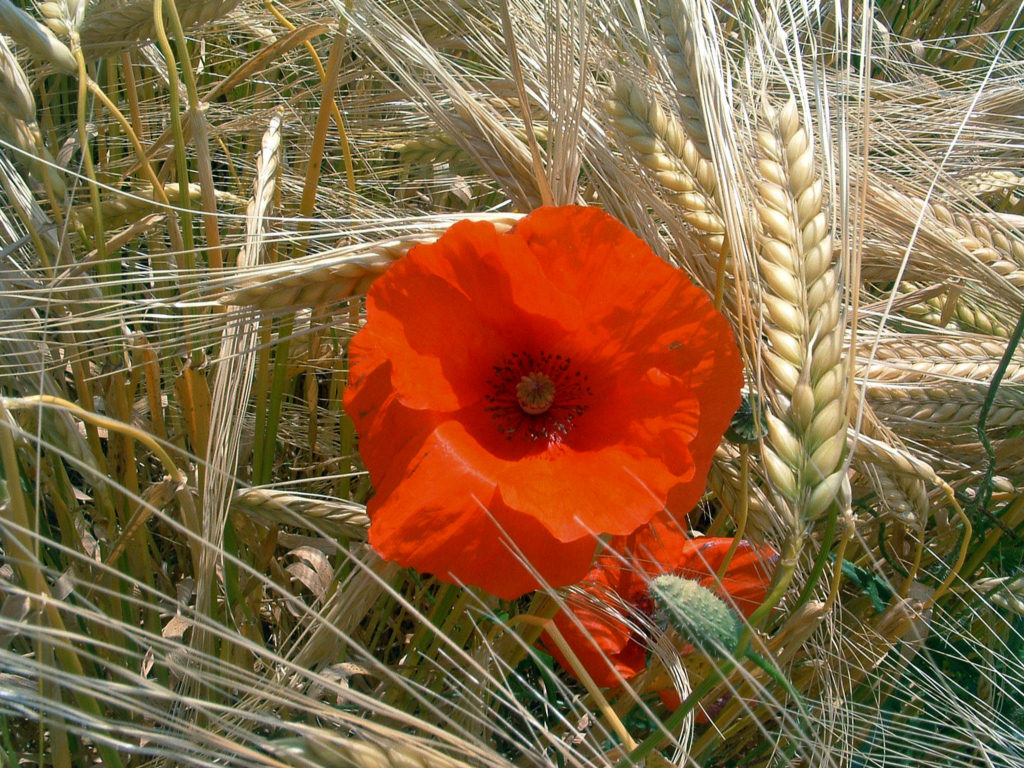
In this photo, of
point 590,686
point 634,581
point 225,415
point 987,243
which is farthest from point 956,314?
point 225,415

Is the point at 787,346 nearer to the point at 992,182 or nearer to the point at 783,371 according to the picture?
the point at 783,371

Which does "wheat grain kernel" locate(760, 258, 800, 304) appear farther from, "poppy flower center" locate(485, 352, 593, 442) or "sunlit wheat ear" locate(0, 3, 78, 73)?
"sunlit wheat ear" locate(0, 3, 78, 73)

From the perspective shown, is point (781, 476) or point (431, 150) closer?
point (781, 476)

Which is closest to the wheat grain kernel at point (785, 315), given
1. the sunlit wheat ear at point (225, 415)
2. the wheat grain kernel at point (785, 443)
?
the wheat grain kernel at point (785, 443)

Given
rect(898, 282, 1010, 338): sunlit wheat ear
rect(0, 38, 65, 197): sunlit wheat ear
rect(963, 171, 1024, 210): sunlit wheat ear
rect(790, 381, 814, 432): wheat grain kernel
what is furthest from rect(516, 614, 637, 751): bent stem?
rect(963, 171, 1024, 210): sunlit wheat ear

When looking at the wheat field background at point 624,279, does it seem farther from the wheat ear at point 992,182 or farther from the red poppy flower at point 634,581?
the wheat ear at point 992,182

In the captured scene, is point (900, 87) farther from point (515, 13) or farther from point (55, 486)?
point (55, 486)

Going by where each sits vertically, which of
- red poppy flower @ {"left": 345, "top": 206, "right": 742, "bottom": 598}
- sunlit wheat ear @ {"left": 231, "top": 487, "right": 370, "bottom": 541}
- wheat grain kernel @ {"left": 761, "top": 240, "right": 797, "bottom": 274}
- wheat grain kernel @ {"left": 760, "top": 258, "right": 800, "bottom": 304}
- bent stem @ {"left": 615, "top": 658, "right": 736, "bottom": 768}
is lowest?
sunlit wheat ear @ {"left": 231, "top": 487, "right": 370, "bottom": 541}

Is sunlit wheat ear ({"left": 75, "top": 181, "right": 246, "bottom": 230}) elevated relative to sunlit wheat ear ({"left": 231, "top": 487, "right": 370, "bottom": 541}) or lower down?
elevated
